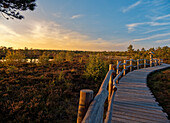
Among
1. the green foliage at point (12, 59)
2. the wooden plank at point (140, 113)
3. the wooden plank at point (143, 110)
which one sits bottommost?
the wooden plank at point (140, 113)

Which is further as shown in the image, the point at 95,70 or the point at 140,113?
the point at 95,70

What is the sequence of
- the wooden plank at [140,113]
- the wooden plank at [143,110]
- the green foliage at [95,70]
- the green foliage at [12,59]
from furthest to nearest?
the green foliage at [12,59], the green foliage at [95,70], the wooden plank at [143,110], the wooden plank at [140,113]

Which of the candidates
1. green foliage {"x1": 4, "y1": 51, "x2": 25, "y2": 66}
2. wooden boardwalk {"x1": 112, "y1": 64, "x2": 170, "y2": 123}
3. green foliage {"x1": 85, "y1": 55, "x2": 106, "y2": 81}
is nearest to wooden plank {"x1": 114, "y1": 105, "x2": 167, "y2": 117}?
wooden boardwalk {"x1": 112, "y1": 64, "x2": 170, "y2": 123}

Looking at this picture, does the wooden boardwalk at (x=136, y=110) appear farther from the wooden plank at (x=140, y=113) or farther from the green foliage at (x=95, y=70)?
the green foliage at (x=95, y=70)

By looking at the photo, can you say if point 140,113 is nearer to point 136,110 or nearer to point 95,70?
point 136,110

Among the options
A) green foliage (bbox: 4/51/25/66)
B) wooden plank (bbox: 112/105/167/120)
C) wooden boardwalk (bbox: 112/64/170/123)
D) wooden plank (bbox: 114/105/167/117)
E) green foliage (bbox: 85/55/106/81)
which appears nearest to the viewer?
wooden boardwalk (bbox: 112/64/170/123)

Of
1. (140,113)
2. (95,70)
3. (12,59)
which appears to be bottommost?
(140,113)

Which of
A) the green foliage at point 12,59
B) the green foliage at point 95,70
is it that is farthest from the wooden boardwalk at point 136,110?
the green foliage at point 12,59

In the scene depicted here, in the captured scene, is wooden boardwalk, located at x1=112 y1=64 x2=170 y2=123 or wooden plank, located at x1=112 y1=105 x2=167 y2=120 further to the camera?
wooden plank, located at x1=112 y1=105 x2=167 y2=120

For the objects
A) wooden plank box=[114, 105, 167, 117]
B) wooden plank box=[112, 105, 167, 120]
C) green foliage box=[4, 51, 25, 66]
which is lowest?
wooden plank box=[112, 105, 167, 120]

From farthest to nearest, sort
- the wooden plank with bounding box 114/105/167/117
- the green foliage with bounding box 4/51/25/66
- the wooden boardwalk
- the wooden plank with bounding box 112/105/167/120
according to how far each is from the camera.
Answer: the green foliage with bounding box 4/51/25/66 → the wooden plank with bounding box 114/105/167/117 → the wooden plank with bounding box 112/105/167/120 → the wooden boardwalk

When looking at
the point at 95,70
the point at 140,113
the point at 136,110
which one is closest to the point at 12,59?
the point at 95,70

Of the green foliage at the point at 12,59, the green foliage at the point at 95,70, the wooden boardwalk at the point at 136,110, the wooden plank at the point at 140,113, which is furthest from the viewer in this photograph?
the green foliage at the point at 12,59

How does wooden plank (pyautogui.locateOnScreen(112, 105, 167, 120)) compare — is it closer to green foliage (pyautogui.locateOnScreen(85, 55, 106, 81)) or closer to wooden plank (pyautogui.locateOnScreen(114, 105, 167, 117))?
wooden plank (pyautogui.locateOnScreen(114, 105, 167, 117))
